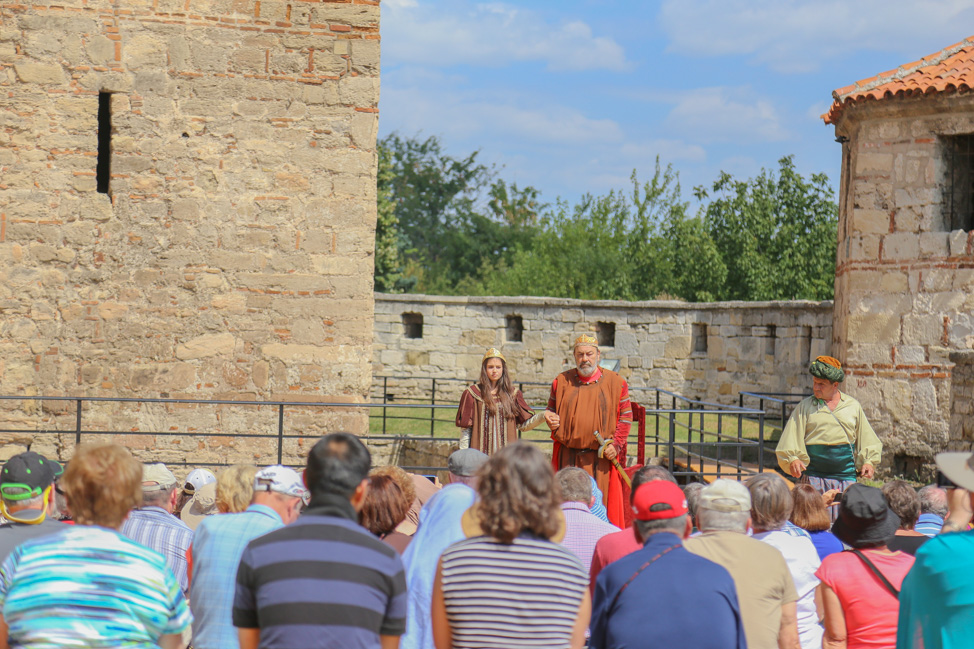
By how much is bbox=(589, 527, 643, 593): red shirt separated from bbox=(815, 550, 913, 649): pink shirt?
691 mm

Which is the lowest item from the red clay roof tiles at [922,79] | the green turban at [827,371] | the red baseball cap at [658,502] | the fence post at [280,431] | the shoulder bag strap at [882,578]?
the fence post at [280,431]

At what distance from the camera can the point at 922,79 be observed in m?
11.4

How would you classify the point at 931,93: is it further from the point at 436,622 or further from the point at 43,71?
the point at 436,622

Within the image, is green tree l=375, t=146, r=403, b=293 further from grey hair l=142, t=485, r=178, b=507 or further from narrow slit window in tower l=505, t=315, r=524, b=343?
grey hair l=142, t=485, r=178, b=507

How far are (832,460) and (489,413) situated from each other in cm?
246

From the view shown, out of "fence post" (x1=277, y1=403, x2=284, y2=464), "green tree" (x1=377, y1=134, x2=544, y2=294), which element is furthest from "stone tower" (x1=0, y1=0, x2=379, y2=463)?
"green tree" (x1=377, y1=134, x2=544, y2=294)

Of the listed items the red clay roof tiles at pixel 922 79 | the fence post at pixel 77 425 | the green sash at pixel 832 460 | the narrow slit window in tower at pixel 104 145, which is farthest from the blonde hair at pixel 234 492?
the red clay roof tiles at pixel 922 79

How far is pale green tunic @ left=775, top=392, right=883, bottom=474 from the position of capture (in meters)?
6.52

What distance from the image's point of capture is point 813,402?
668 centimetres

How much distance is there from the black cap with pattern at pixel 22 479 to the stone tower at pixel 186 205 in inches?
201

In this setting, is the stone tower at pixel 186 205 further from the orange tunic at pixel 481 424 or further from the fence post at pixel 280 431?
the orange tunic at pixel 481 424

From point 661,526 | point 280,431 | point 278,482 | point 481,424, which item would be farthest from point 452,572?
point 280,431

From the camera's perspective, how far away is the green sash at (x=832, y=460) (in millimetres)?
6590

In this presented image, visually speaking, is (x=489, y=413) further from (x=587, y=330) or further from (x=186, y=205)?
(x=587, y=330)
